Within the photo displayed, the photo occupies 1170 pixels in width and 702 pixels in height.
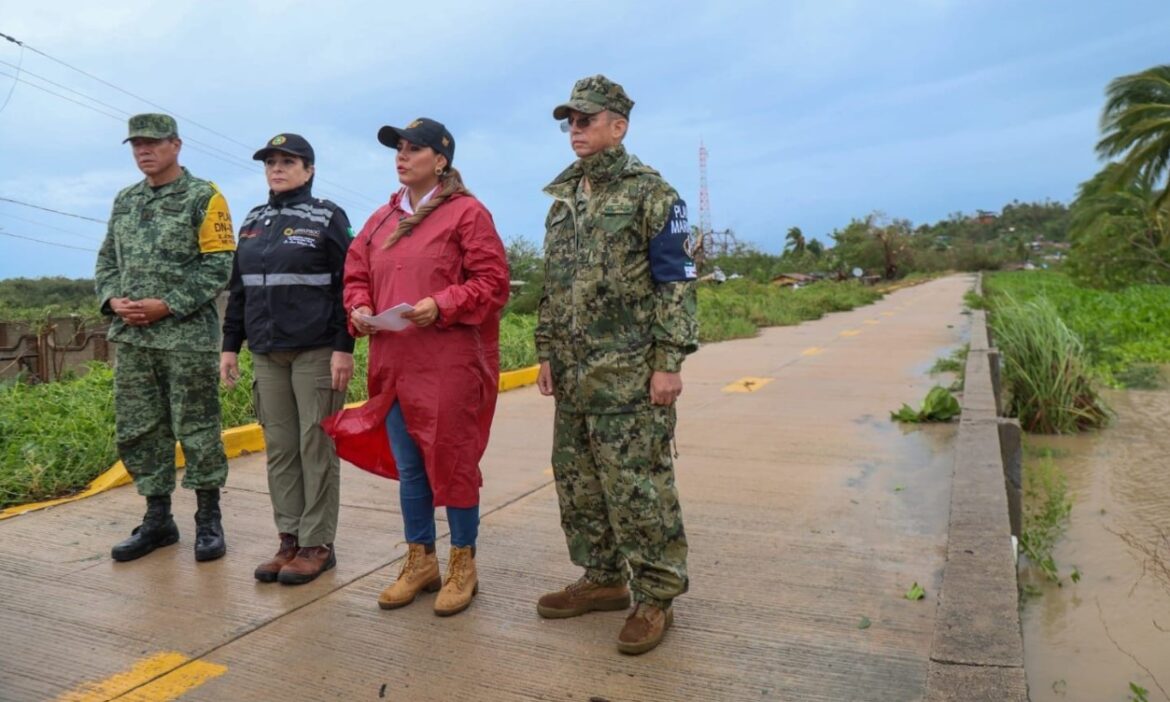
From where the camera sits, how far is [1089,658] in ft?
12.3

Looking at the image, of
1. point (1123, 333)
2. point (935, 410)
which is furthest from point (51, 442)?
point (1123, 333)


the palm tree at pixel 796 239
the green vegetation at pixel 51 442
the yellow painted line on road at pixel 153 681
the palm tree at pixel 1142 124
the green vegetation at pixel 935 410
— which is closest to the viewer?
the yellow painted line on road at pixel 153 681

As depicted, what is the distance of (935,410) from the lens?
23.6 feet

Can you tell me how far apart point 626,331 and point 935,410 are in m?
4.89

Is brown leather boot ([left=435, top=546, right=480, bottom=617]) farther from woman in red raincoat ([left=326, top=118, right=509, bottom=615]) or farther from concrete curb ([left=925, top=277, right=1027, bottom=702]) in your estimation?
concrete curb ([left=925, top=277, right=1027, bottom=702])

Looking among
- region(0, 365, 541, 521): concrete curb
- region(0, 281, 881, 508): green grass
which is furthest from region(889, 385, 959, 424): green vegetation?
region(0, 365, 541, 521): concrete curb

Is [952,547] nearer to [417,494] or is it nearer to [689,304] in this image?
[689,304]

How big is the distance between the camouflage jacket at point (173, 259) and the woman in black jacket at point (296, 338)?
23 cm

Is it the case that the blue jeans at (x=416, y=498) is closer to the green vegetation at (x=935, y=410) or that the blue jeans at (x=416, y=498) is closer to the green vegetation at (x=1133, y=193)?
the green vegetation at (x=935, y=410)

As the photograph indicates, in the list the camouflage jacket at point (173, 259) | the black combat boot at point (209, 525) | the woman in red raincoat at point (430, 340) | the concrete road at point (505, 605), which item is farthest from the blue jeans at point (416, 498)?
the camouflage jacket at point (173, 259)

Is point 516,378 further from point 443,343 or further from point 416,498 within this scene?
point 443,343

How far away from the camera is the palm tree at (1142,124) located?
25828 millimetres

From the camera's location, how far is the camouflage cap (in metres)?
3.06

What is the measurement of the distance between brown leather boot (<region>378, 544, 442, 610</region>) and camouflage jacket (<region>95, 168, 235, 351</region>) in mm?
1413
